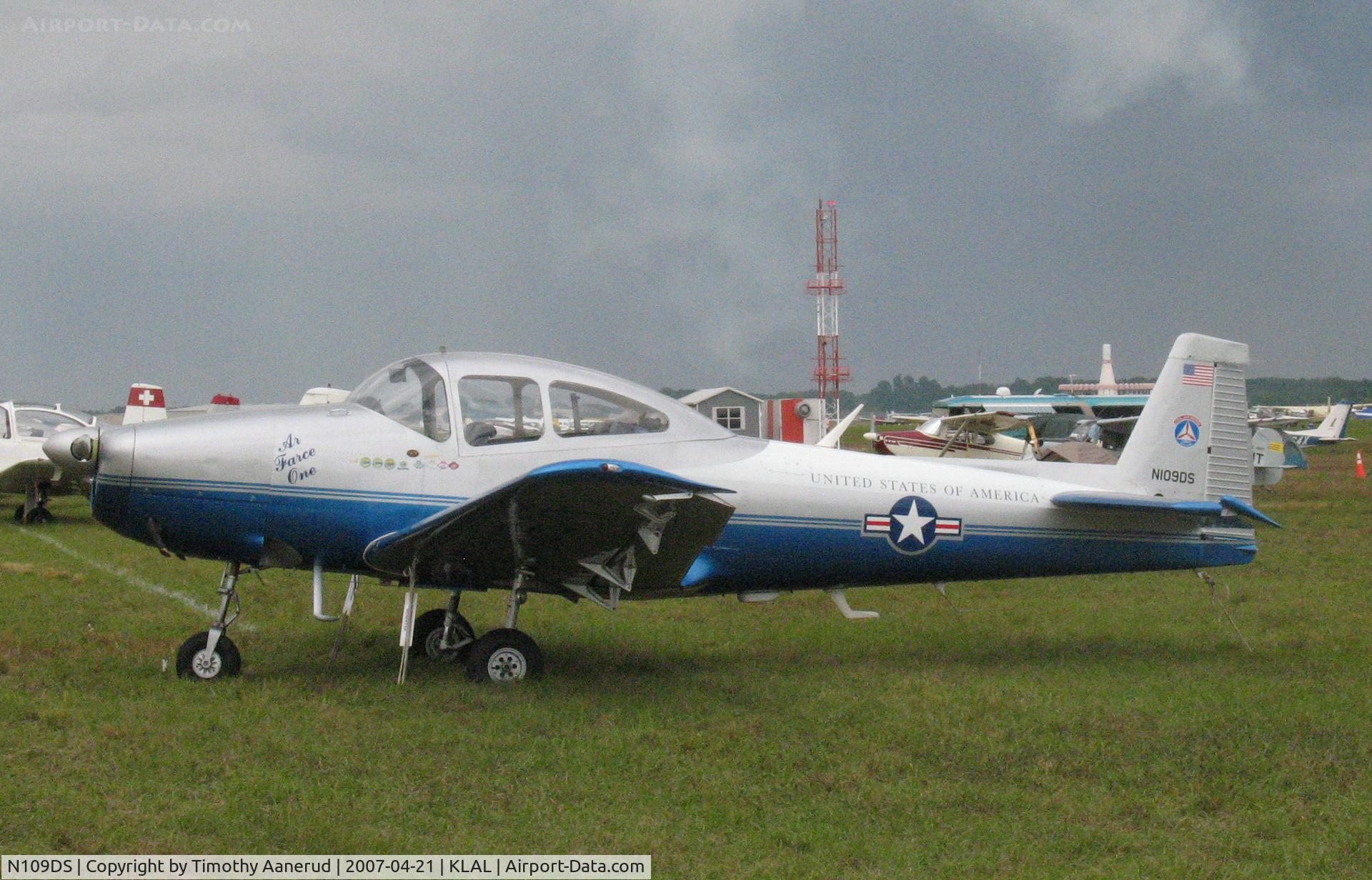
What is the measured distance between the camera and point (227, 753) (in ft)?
18.0

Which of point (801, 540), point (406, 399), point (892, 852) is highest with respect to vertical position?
point (406, 399)

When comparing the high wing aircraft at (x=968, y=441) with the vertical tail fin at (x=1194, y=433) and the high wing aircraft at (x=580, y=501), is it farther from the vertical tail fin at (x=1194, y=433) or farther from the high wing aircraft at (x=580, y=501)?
the high wing aircraft at (x=580, y=501)

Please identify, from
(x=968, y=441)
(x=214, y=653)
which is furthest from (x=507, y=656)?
(x=968, y=441)

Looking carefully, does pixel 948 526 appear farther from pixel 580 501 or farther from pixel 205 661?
pixel 205 661

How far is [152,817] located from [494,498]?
223 centimetres

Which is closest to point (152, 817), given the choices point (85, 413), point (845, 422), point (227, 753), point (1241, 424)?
point (227, 753)

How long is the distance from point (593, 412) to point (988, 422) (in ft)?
60.9

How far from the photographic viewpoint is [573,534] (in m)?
6.67

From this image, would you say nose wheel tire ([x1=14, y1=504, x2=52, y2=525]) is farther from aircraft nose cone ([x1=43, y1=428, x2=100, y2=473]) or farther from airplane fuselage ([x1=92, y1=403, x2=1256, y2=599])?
aircraft nose cone ([x1=43, y1=428, x2=100, y2=473])

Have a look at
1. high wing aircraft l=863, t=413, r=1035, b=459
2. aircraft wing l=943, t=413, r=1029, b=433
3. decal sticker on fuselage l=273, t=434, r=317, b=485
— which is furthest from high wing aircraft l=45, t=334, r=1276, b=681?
aircraft wing l=943, t=413, r=1029, b=433

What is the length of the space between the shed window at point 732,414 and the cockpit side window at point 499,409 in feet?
113

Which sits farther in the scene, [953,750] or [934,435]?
[934,435]

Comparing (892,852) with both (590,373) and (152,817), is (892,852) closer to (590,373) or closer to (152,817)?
(152,817)

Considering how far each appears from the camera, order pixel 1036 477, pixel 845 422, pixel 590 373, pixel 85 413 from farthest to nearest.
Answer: pixel 85 413, pixel 845 422, pixel 1036 477, pixel 590 373
